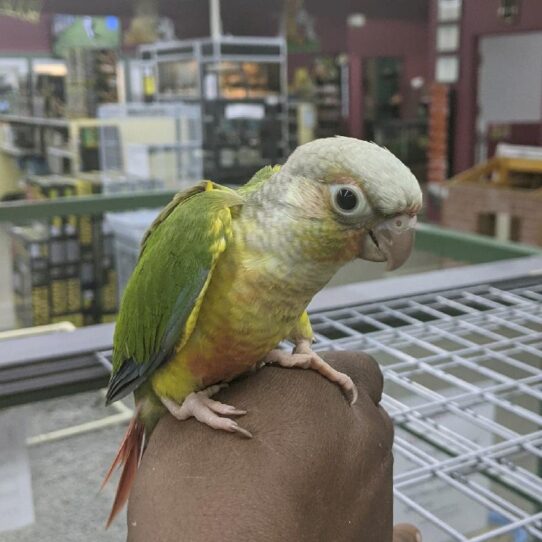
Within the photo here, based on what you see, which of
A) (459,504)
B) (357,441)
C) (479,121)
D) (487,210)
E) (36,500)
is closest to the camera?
(357,441)

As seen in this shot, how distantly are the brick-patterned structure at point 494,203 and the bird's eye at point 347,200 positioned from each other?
6.08 feet

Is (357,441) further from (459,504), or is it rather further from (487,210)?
(487,210)

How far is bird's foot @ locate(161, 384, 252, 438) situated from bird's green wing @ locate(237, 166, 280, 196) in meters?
0.17

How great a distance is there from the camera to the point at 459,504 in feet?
2.56

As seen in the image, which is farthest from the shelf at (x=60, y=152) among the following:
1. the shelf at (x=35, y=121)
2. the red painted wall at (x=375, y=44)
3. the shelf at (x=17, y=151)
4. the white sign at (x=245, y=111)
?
the red painted wall at (x=375, y=44)

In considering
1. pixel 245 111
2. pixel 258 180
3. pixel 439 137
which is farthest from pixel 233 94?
pixel 258 180

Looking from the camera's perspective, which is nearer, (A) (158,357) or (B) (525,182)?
(A) (158,357)

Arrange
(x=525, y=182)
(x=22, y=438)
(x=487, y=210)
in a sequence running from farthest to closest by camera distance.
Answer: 1. (x=525, y=182)
2. (x=487, y=210)
3. (x=22, y=438)

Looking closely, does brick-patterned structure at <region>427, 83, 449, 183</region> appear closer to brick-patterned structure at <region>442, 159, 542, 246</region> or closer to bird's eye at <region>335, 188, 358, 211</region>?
brick-patterned structure at <region>442, 159, 542, 246</region>

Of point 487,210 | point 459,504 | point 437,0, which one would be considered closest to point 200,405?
point 459,504

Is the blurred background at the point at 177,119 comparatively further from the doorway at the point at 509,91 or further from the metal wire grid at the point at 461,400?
the metal wire grid at the point at 461,400

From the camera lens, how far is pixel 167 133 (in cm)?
387

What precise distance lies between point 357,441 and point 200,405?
0.47 feet

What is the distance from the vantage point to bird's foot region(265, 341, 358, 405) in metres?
0.63
